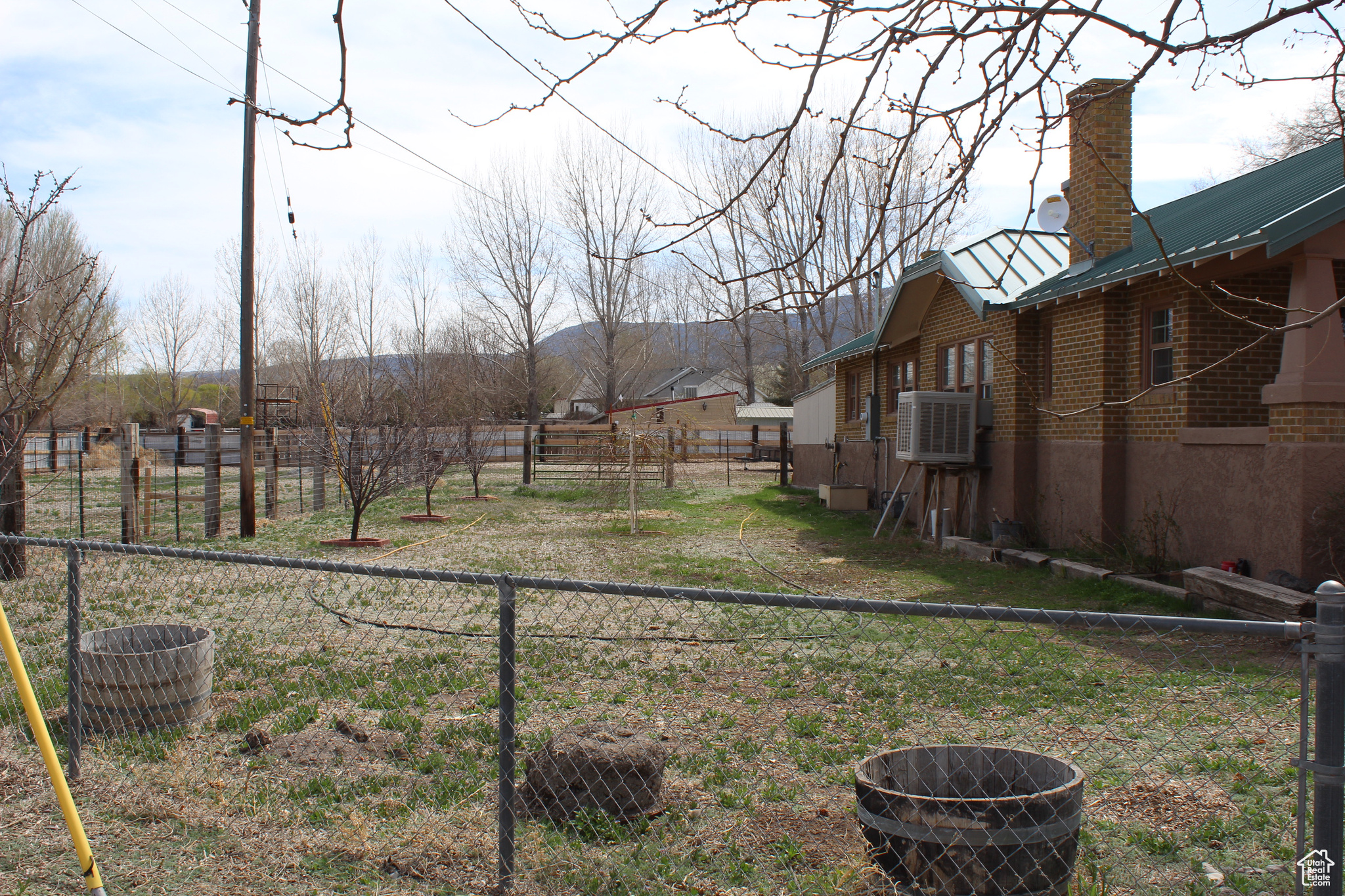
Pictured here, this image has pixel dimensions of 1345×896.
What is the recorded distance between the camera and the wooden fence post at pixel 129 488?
11.9 m

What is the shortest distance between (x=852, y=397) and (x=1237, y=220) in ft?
38.1

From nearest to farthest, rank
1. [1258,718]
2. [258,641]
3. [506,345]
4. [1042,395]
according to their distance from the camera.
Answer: [1258,718] → [258,641] → [1042,395] → [506,345]

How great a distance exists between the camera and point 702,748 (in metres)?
4.55

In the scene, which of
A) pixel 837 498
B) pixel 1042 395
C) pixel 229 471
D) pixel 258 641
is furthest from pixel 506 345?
pixel 258 641

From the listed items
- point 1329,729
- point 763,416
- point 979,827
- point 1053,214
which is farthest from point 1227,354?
point 763,416

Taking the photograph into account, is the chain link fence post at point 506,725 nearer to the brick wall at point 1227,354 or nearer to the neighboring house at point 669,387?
the brick wall at point 1227,354

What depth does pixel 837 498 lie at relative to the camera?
18.2m

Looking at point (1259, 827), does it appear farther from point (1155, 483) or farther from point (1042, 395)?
point (1042, 395)

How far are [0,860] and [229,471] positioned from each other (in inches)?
1083

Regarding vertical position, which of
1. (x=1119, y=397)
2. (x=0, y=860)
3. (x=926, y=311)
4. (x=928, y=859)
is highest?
(x=926, y=311)

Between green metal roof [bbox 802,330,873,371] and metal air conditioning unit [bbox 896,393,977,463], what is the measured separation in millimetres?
4258

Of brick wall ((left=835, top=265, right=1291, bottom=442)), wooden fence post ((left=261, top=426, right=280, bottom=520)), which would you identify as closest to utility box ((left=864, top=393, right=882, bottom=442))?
brick wall ((left=835, top=265, right=1291, bottom=442))

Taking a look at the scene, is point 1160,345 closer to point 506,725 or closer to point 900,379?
point 900,379

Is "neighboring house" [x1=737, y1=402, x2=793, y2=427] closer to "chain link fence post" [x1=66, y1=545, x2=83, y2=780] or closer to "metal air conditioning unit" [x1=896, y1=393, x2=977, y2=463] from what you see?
"metal air conditioning unit" [x1=896, y1=393, x2=977, y2=463]
